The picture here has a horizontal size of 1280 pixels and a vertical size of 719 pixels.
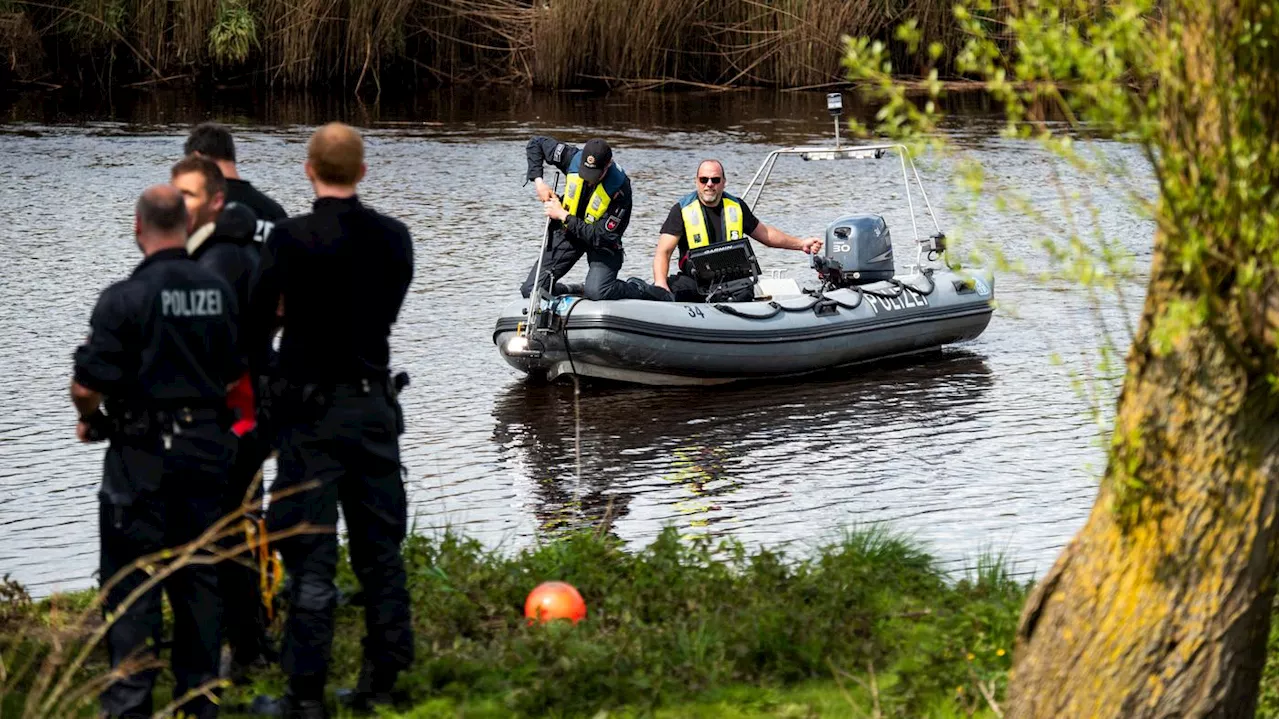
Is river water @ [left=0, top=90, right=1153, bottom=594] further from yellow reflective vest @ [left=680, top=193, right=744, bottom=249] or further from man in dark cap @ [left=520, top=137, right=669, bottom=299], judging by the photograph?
yellow reflective vest @ [left=680, top=193, right=744, bottom=249]

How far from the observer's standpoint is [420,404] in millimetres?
10109

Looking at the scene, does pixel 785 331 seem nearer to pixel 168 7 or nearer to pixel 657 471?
pixel 657 471

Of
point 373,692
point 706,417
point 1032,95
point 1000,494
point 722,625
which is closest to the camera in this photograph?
point 1032,95

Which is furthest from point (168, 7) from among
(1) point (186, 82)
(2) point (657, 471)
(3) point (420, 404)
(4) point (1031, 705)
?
(4) point (1031, 705)

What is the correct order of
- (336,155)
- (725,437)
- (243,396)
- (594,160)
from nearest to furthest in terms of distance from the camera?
(336,155)
(243,396)
(725,437)
(594,160)

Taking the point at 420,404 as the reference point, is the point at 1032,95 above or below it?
above

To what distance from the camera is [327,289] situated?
4.26 m

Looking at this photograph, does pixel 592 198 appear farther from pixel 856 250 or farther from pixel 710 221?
pixel 856 250

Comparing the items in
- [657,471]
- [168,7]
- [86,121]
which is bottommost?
[657,471]

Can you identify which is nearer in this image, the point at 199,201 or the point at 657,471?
the point at 199,201

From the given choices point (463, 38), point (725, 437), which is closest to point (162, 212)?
point (725, 437)

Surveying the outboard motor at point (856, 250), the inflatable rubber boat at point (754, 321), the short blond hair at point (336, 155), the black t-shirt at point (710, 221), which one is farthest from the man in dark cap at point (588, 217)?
the short blond hair at point (336, 155)

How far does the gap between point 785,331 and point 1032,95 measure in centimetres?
700

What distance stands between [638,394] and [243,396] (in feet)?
19.8
